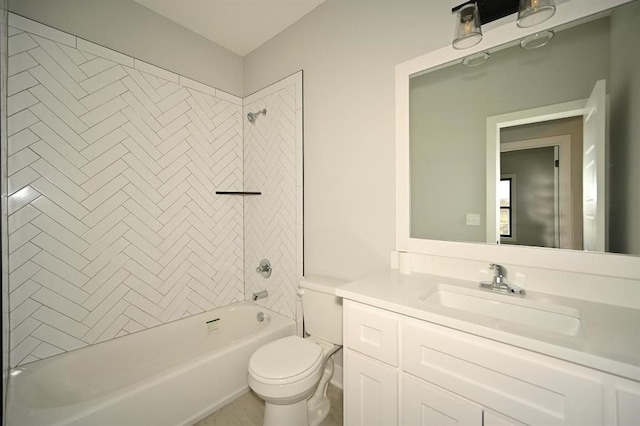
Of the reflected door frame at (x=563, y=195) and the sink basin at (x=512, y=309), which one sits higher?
the reflected door frame at (x=563, y=195)

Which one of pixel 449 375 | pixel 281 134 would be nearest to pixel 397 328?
pixel 449 375

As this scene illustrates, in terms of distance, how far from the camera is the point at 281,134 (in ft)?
7.18

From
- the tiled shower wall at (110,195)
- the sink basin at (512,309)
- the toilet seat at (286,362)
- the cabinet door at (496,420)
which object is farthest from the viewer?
the tiled shower wall at (110,195)

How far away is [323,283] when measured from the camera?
1.71 meters

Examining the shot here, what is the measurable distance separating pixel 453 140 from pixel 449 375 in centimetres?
110

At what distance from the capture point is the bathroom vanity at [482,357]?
2.19ft

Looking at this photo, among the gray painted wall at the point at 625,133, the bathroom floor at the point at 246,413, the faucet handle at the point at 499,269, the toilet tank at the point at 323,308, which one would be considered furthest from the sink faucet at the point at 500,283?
the bathroom floor at the point at 246,413

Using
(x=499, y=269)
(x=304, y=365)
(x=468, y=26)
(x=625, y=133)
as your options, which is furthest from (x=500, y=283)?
(x=468, y=26)

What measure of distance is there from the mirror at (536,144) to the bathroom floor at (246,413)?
1.20m

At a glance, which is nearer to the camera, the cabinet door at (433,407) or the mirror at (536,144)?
the cabinet door at (433,407)

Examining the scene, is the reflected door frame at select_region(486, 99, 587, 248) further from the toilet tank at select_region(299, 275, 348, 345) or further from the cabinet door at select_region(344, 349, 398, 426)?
the toilet tank at select_region(299, 275, 348, 345)

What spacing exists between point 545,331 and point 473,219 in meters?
0.63

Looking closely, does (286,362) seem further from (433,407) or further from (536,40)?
(536,40)

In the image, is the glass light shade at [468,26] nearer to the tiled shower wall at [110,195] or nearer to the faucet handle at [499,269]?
the faucet handle at [499,269]
